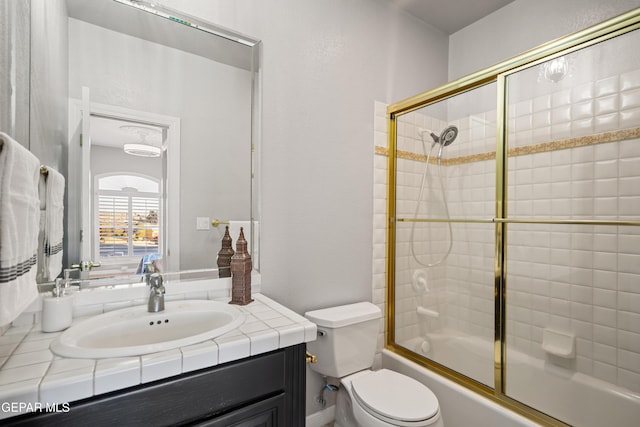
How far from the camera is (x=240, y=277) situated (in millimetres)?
1331

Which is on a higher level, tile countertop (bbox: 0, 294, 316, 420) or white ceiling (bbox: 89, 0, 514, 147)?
white ceiling (bbox: 89, 0, 514, 147)

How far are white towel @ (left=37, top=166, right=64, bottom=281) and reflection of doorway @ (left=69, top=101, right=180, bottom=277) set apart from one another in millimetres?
84

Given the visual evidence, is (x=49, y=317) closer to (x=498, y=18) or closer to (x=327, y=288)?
(x=327, y=288)

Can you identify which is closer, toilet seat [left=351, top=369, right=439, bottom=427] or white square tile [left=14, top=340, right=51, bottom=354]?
white square tile [left=14, top=340, right=51, bottom=354]

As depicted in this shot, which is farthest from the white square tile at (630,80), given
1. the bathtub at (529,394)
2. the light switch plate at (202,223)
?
the light switch plate at (202,223)

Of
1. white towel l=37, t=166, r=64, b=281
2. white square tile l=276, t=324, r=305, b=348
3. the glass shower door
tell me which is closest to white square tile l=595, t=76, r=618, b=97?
the glass shower door

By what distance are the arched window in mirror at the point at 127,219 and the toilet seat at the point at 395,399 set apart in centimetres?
114

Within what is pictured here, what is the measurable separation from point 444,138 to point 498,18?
42.7 inches

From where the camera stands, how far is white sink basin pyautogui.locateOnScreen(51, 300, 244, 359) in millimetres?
833

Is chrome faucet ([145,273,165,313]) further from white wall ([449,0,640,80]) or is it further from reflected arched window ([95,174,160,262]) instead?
white wall ([449,0,640,80])

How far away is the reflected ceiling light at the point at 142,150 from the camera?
4.17 feet

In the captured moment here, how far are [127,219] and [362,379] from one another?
1323mm

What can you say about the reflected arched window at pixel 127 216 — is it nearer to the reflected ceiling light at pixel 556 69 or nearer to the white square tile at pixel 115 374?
the white square tile at pixel 115 374

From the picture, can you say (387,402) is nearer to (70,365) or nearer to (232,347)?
(232,347)
